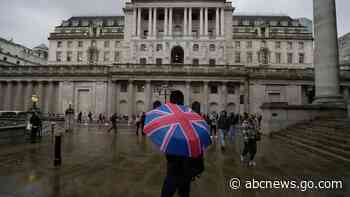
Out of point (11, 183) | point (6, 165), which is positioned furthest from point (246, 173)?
point (6, 165)

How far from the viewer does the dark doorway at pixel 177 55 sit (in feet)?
172

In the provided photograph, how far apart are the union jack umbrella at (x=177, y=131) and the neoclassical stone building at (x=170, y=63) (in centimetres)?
2829

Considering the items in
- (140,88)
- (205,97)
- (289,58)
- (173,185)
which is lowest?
(173,185)

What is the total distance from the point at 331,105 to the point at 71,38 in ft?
227

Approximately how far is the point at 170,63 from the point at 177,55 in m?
5.65

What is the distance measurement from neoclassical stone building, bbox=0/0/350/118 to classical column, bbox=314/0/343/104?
61.5 feet

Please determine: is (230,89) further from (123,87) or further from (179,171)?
(179,171)

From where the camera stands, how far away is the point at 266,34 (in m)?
66.3

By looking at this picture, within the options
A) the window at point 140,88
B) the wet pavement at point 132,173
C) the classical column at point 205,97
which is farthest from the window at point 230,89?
the wet pavement at point 132,173

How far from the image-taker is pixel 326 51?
17.5m

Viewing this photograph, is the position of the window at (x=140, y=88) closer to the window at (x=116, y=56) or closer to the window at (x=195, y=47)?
the window at (x=195, y=47)

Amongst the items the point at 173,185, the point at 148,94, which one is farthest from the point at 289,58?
the point at 173,185

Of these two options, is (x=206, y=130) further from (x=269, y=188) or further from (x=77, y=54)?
(x=77, y=54)

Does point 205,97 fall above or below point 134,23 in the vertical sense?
below
